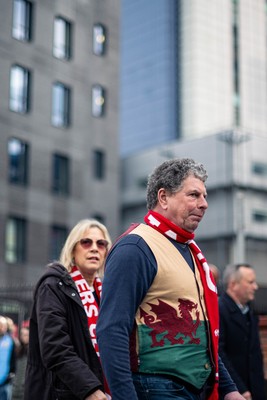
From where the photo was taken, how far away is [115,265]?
3.60 metres

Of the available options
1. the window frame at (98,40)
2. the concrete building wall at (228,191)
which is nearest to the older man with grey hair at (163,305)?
the window frame at (98,40)

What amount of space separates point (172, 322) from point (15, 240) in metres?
32.6

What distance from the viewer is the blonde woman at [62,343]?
14.2 feet

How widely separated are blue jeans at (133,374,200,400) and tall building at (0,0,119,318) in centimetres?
3132

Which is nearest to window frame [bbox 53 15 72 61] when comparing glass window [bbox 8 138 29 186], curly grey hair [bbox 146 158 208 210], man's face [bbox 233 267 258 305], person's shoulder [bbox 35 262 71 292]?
glass window [bbox 8 138 29 186]

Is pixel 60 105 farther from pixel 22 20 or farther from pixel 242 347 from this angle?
pixel 242 347

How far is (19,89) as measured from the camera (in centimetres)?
3672

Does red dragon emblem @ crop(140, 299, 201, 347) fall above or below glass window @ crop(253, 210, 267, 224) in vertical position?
below

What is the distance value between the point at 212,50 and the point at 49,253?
6104 cm

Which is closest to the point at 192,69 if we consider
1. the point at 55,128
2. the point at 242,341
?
the point at 55,128

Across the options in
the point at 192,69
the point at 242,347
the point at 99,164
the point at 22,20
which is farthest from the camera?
the point at 192,69

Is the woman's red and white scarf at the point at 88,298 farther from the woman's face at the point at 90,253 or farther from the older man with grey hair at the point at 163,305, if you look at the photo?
the older man with grey hair at the point at 163,305

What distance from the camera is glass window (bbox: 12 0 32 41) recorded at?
36.9m

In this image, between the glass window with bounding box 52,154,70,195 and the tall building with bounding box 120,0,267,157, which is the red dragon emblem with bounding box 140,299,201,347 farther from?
the tall building with bounding box 120,0,267,157
